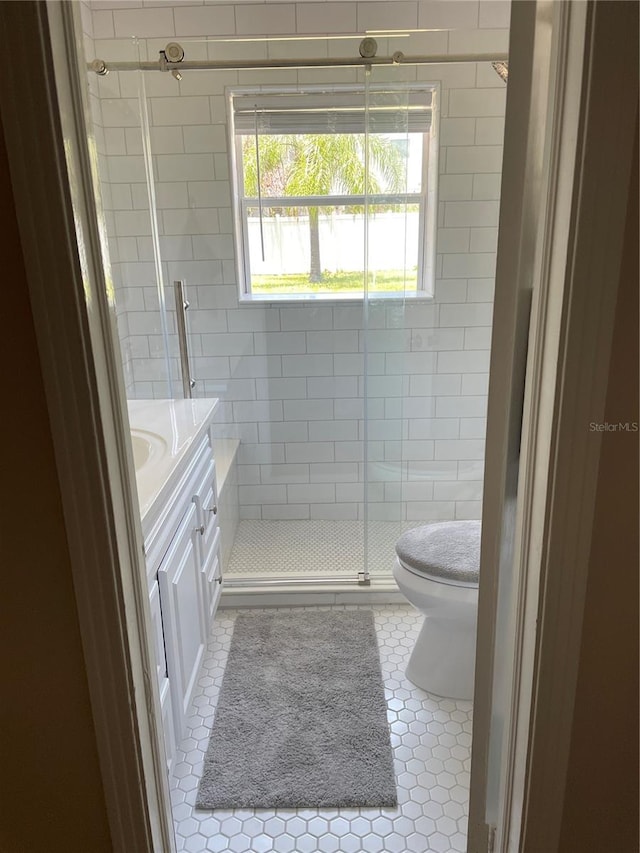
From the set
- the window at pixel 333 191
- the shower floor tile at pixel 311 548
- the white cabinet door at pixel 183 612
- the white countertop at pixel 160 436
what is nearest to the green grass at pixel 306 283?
the window at pixel 333 191

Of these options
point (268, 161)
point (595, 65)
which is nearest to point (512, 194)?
point (595, 65)

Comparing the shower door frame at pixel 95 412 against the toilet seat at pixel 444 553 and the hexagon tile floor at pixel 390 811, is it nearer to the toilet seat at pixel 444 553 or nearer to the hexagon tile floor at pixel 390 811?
the hexagon tile floor at pixel 390 811

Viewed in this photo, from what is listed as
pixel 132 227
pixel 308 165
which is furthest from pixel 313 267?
pixel 132 227

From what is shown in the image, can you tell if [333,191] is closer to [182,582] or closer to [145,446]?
[145,446]

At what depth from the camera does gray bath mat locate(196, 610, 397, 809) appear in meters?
1.68

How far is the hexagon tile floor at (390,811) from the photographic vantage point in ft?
5.04

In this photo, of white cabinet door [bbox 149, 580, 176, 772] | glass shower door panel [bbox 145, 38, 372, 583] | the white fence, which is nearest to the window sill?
glass shower door panel [bbox 145, 38, 372, 583]

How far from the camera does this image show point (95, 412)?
819 mm

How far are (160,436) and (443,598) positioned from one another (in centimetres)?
99

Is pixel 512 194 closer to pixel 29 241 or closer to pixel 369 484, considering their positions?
pixel 29 241

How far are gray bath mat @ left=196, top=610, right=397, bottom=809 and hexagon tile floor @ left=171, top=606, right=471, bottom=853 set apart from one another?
0.03 meters

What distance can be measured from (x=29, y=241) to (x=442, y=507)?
7.83 ft

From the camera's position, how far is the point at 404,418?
9.55ft

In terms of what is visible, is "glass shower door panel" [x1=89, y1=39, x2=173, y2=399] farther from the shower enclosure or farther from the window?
the window
